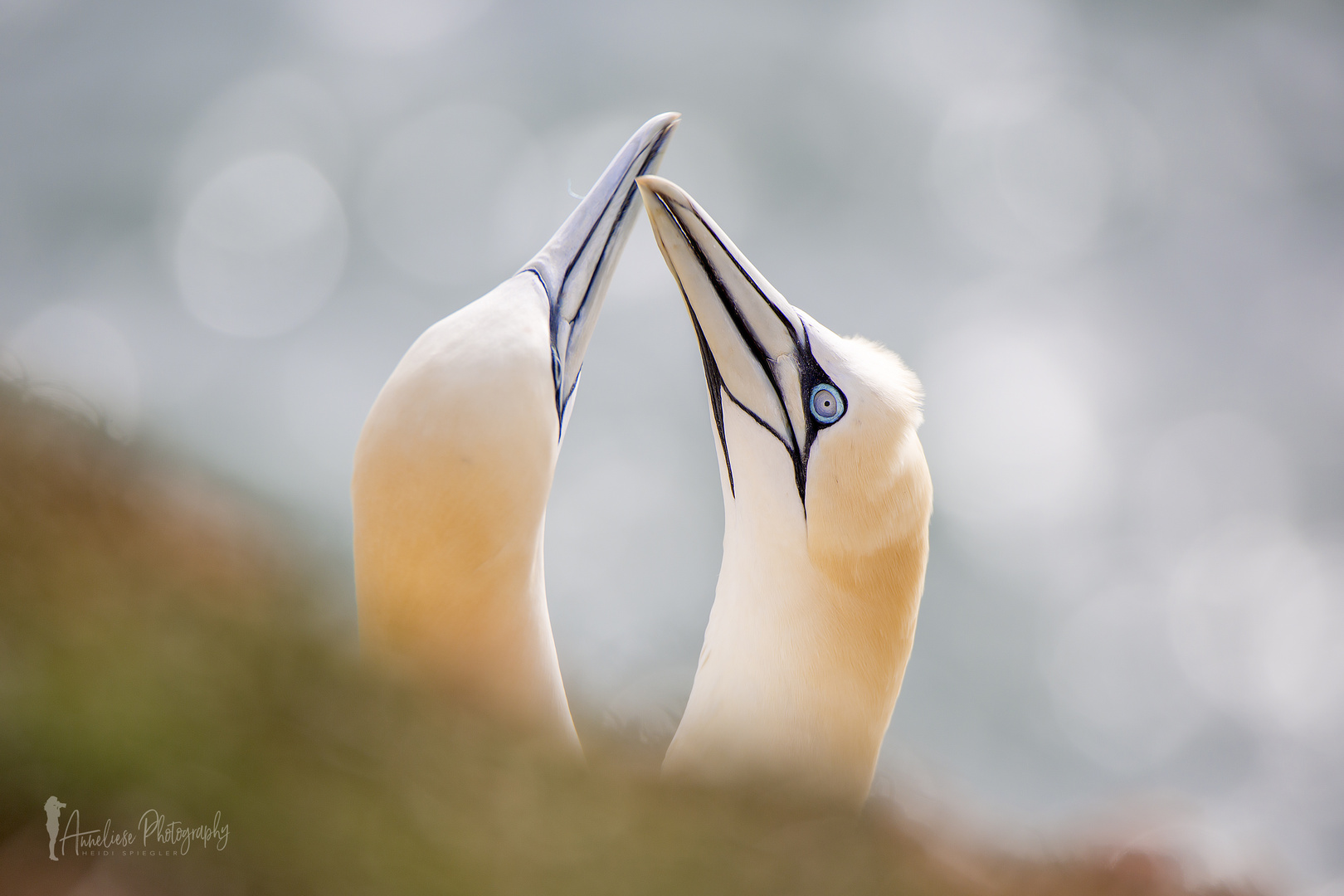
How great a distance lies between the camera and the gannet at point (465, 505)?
6.79ft

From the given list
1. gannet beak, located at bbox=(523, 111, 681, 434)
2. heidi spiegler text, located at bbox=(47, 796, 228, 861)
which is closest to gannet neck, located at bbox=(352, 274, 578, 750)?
gannet beak, located at bbox=(523, 111, 681, 434)

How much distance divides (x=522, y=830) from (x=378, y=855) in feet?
0.39

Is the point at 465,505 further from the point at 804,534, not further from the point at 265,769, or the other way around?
the point at 265,769

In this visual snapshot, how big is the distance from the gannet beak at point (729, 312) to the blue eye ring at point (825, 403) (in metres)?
0.09

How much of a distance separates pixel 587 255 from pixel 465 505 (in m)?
1.01

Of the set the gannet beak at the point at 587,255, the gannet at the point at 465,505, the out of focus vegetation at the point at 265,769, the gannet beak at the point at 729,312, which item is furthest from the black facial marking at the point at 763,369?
the out of focus vegetation at the point at 265,769

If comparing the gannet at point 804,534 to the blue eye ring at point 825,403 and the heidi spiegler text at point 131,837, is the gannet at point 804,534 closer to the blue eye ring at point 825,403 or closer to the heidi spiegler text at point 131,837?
the blue eye ring at point 825,403

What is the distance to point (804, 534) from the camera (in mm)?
2430

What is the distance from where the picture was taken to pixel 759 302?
104 inches

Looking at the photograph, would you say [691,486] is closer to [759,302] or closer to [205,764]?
[759,302]

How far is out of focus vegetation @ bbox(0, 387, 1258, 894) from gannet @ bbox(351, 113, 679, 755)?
105 centimetres

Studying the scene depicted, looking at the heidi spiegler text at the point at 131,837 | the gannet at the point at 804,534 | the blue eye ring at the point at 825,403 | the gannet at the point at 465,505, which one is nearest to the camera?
the heidi spiegler text at the point at 131,837

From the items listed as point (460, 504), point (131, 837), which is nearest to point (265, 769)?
point (131, 837)

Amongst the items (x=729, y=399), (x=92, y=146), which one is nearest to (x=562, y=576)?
(x=729, y=399)
